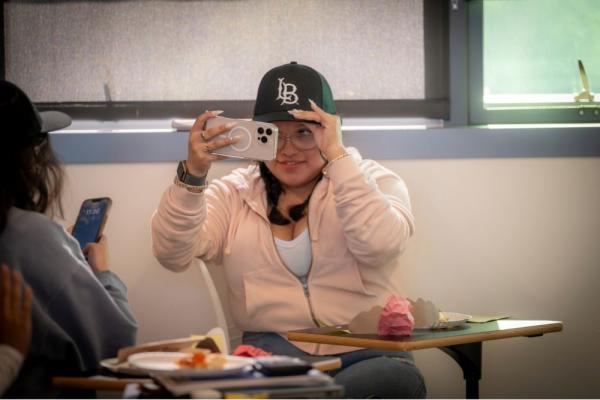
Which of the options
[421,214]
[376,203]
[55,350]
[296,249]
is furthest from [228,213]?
[55,350]

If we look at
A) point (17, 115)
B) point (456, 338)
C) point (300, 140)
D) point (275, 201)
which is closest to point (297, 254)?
point (275, 201)

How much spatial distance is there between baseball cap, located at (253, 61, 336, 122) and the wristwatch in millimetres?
271

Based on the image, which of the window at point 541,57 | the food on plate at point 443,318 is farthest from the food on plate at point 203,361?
the window at point 541,57

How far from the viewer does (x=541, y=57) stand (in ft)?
9.77

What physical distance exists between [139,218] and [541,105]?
1.35 metres

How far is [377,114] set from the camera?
299 cm

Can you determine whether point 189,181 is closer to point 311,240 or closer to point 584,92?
point 311,240

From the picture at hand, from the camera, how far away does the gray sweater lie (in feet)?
5.30

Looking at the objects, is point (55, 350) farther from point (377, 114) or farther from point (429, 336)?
point (377, 114)

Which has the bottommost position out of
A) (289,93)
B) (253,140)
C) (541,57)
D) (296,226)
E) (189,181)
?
(296,226)

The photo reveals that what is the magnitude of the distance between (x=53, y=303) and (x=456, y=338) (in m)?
0.85

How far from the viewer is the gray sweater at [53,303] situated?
162 cm

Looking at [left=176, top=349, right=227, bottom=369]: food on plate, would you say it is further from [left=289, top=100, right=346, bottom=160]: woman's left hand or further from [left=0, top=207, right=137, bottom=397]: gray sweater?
[left=289, top=100, right=346, bottom=160]: woman's left hand

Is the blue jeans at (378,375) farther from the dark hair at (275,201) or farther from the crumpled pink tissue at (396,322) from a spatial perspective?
the dark hair at (275,201)
